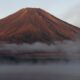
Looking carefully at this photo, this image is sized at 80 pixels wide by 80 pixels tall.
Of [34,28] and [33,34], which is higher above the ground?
[34,28]

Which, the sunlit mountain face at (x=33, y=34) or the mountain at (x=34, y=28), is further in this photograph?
the sunlit mountain face at (x=33, y=34)

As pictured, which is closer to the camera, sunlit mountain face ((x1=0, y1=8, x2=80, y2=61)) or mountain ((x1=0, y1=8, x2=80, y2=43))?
mountain ((x1=0, y1=8, x2=80, y2=43))

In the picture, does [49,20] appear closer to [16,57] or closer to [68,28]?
[68,28]

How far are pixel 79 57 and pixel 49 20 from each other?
17.2 metres

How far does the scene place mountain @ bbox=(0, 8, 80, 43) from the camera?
9181 centimetres

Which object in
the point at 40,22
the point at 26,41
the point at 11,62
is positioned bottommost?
the point at 11,62

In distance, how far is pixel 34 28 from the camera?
94125mm

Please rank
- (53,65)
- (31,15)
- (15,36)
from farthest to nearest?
(53,65), (31,15), (15,36)

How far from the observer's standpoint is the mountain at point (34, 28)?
301ft

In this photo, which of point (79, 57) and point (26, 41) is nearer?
point (26, 41)

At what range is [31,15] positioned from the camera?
97.0 metres

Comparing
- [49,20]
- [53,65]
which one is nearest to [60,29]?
Result: [49,20]

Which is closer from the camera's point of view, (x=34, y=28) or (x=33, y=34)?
(x=34, y=28)

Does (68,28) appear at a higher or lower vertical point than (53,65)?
higher
